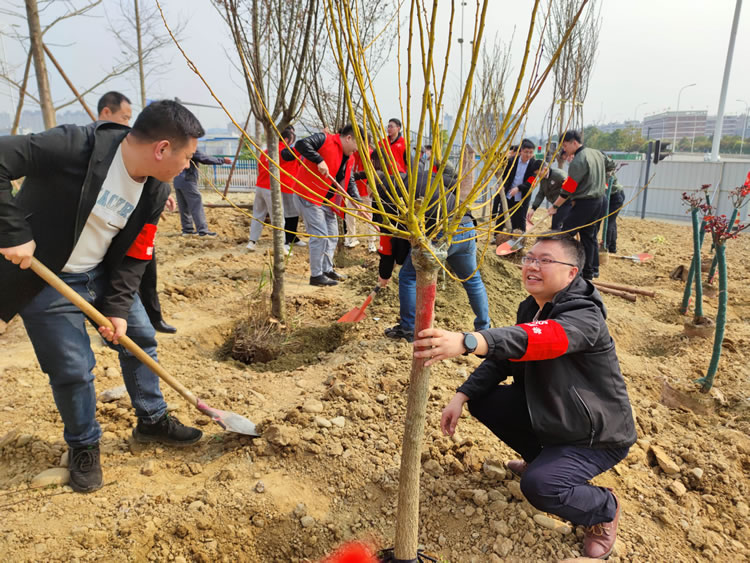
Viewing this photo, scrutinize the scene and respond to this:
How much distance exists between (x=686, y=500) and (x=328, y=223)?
4298mm

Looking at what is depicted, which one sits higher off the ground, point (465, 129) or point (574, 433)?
point (465, 129)

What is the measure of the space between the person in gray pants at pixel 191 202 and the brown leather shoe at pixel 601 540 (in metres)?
5.84

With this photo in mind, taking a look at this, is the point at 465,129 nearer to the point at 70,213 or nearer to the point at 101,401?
the point at 70,213

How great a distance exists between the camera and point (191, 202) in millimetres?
6988

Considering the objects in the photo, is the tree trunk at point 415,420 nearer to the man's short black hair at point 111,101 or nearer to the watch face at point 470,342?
the watch face at point 470,342

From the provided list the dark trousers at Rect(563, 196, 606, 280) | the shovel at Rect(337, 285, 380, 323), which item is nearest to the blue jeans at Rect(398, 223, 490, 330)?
the shovel at Rect(337, 285, 380, 323)

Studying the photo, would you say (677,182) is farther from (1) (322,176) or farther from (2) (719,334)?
(1) (322,176)

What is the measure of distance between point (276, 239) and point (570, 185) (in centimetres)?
342

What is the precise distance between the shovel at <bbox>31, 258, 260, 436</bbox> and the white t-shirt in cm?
16

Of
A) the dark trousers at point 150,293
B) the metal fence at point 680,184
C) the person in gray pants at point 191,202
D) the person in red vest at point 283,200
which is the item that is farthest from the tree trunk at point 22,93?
the metal fence at point 680,184

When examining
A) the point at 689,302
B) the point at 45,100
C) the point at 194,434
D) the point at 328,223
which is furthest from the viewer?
the point at 328,223

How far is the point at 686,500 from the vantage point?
6.84ft

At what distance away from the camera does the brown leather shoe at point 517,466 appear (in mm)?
2182

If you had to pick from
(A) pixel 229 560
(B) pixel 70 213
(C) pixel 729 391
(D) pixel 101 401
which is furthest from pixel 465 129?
(C) pixel 729 391
